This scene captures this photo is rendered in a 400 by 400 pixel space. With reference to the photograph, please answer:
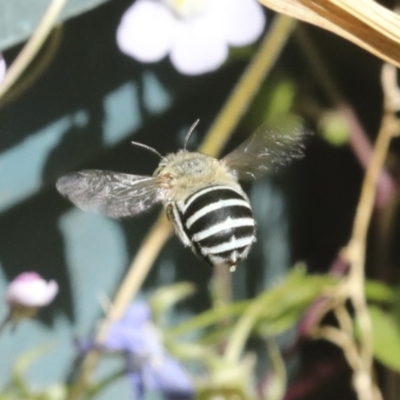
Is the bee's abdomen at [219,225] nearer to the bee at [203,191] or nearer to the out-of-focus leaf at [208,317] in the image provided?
the bee at [203,191]

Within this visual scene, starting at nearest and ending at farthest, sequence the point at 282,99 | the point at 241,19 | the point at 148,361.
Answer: the point at 241,19, the point at 148,361, the point at 282,99

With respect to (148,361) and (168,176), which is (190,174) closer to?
(168,176)

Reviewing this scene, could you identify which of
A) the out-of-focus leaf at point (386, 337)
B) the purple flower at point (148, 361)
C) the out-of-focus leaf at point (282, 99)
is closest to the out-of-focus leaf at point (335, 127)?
the out-of-focus leaf at point (282, 99)

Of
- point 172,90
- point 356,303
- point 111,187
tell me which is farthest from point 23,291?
point 356,303

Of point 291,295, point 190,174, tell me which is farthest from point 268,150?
point 291,295

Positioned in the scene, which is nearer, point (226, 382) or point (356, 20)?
point (356, 20)

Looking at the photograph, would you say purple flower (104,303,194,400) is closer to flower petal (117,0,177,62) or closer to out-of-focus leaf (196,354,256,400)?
out-of-focus leaf (196,354,256,400)

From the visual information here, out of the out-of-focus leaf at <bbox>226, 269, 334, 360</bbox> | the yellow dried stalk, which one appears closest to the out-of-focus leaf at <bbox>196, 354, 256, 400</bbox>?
the out-of-focus leaf at <bbox>226, 269, 334, 360</bbox>
